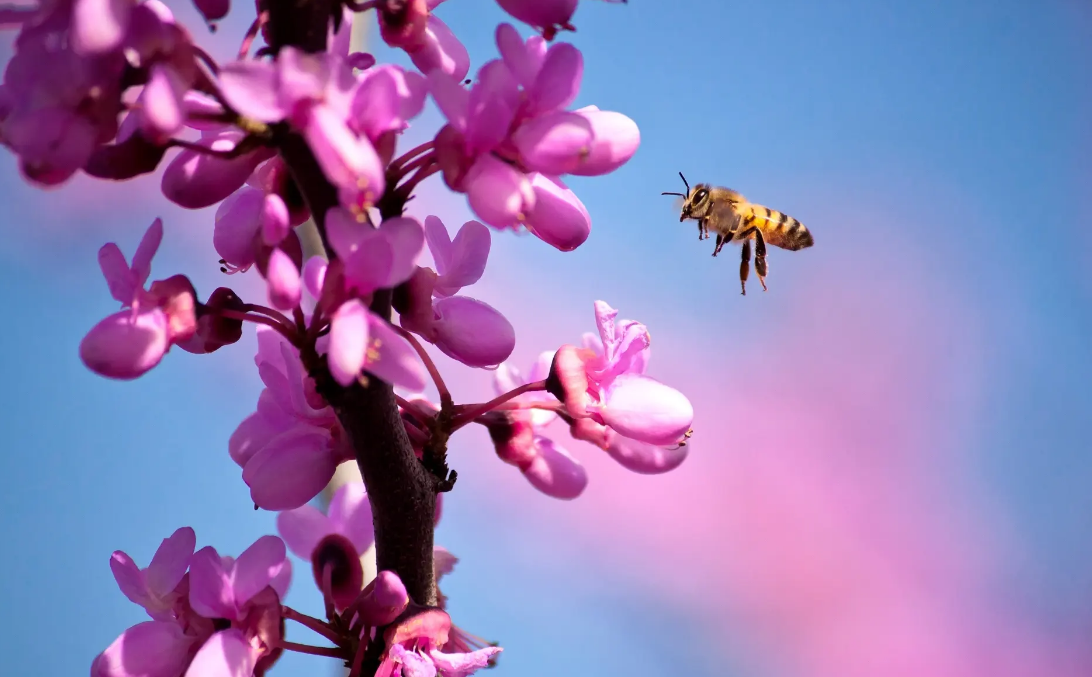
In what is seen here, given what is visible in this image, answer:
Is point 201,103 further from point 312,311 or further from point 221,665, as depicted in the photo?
point 221,665

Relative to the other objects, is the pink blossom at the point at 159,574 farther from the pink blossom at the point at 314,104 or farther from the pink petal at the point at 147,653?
the pink blossom at the point at 314,104

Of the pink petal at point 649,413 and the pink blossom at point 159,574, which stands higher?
the pink petal at point 649,413

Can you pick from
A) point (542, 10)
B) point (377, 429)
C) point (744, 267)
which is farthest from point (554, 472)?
point (744, 267)

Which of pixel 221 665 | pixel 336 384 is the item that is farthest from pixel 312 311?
pixel 221 665

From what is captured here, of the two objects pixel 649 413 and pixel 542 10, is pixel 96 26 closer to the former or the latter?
pixel 542 10

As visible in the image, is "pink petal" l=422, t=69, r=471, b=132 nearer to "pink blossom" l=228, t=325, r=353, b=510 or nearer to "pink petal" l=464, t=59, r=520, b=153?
"pink petal" l=464, t=59, r=520, b=153

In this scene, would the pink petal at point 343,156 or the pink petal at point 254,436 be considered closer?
the pink petal at point 343,156

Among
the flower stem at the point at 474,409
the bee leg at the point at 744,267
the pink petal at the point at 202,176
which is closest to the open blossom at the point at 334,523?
the flower stem at the point at 474,409
